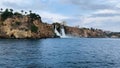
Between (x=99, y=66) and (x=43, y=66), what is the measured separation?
12.0 m

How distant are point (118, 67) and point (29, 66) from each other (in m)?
18.4

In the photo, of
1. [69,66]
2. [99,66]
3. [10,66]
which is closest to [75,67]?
[69,66]

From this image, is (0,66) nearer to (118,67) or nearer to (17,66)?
(17,66)

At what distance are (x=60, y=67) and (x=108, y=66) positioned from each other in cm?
1054

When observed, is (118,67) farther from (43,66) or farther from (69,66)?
(43,66)

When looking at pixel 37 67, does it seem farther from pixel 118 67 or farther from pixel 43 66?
pixel 118 67

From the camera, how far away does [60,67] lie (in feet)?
191

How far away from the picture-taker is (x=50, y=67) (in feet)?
190

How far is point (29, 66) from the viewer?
58906 millimetres

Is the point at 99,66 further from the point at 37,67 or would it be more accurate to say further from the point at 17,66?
the point at 17,66

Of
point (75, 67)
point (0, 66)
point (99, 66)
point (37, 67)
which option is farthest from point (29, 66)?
point (99, 66)

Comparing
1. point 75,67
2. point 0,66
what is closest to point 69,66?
point 75,67

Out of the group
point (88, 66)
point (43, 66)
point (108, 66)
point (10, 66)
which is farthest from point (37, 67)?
point (108, 66)

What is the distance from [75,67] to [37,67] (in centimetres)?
785
